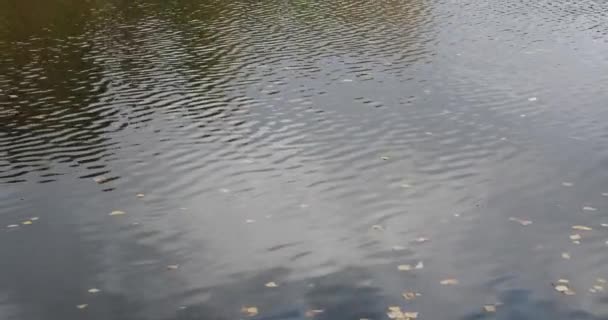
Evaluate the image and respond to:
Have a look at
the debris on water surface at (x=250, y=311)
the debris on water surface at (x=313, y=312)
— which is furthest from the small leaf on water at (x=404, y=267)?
the debris on water surface at (x=250, y=311)

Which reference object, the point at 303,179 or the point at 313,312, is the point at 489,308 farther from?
the point at 303,179

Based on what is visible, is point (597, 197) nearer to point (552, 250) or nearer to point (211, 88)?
point (552, 250)

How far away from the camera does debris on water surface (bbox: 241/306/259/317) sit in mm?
12250

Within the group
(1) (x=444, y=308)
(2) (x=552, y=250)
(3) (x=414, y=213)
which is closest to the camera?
(1) (x=444, y=308)

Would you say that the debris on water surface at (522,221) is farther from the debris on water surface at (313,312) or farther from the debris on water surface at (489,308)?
the debris on water surface at (313,312)

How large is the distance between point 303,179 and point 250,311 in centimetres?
665

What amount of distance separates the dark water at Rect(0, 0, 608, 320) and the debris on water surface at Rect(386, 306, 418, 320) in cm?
21

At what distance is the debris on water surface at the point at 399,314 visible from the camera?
39.3 feet

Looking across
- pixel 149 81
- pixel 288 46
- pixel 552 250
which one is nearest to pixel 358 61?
pixel 288 46

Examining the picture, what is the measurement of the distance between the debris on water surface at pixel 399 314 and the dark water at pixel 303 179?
21cm

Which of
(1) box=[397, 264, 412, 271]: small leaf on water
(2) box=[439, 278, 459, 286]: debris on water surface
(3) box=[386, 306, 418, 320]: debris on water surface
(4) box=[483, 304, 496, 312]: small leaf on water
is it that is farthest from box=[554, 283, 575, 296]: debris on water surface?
(3) box=[386, 306, 418, 320]: debris on water surface

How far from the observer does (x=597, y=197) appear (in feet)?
A: 55.3

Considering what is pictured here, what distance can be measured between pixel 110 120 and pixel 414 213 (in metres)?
13.0

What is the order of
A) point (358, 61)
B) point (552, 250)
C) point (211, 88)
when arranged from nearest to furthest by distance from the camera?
point (552, 250), point (211, 88), point (358, 61)
